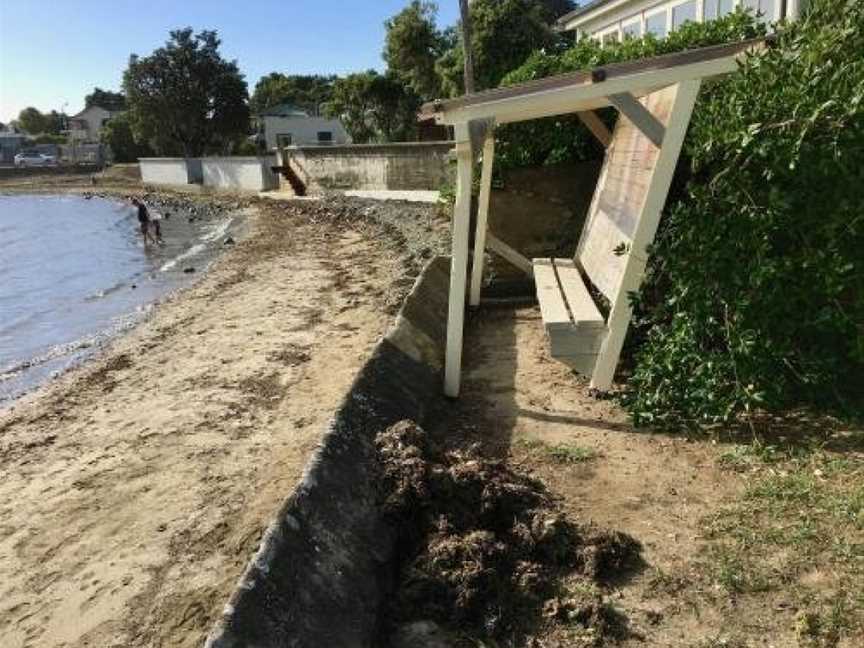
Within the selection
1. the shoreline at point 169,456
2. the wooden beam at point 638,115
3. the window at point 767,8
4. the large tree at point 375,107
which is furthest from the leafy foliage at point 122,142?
the wooden beam at point 638,115

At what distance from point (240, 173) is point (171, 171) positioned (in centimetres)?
1386

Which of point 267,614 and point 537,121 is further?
point 537,121

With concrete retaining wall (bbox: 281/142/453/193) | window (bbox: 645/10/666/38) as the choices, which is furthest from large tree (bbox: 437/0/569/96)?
window (bbox: 645/10/666/38)

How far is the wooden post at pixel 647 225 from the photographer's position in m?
5.45

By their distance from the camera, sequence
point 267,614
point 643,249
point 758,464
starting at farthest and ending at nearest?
point 643,249 < point 758,464 < point 267,614

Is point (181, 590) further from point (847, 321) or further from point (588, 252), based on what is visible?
point (588, 252)

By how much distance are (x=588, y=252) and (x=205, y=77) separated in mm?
55104

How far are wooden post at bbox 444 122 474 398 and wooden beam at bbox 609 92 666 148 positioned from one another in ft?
3.91

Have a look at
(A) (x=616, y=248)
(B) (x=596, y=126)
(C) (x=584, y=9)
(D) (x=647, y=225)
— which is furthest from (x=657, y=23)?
(D) (x=647, y=225)

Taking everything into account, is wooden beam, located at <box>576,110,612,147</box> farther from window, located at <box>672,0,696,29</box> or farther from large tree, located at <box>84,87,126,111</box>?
large tree, located at <box>84,87,126,111</box>

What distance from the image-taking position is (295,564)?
3336 millimetres

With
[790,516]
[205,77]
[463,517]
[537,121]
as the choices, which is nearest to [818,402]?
[790,516]

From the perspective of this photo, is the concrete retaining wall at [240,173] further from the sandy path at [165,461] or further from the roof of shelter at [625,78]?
the roof of shelter at [625,78]

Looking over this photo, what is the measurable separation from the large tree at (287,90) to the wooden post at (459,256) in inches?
3371
